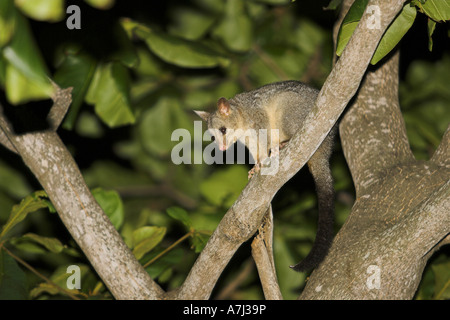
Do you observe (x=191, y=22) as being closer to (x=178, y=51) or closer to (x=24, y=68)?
(x=178, y=51)

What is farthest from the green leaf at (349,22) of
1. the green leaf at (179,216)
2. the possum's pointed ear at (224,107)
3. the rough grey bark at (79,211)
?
the rough grey bark at (79,211)

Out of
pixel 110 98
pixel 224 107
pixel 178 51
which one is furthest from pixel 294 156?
pixel 110 98

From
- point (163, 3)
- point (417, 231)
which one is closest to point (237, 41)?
point (163, 3)

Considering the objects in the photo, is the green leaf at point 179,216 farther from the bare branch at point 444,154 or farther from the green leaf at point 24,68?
the green leaf at point 24,68

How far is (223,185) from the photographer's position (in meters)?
4.57

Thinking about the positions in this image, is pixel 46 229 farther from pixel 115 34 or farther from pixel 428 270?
pixel 428 270

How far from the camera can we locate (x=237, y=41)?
4.88 metres

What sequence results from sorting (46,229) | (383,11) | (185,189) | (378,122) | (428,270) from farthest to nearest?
(185,189) → (46,229) → (428,270) → (378,122) → (383,11)

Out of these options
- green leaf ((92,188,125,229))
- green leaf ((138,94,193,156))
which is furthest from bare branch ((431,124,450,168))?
green leaf ((138,94,193,156))

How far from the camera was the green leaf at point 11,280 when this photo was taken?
2988 millimetres

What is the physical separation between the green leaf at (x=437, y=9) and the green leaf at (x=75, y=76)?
2223 millimetres

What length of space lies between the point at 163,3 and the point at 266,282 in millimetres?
2928

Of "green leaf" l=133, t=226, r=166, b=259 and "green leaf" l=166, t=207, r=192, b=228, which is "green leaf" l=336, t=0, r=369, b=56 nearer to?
"green leaf" l=166, t=207, r=192, b=228

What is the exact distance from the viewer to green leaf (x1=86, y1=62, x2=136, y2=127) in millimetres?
4000
